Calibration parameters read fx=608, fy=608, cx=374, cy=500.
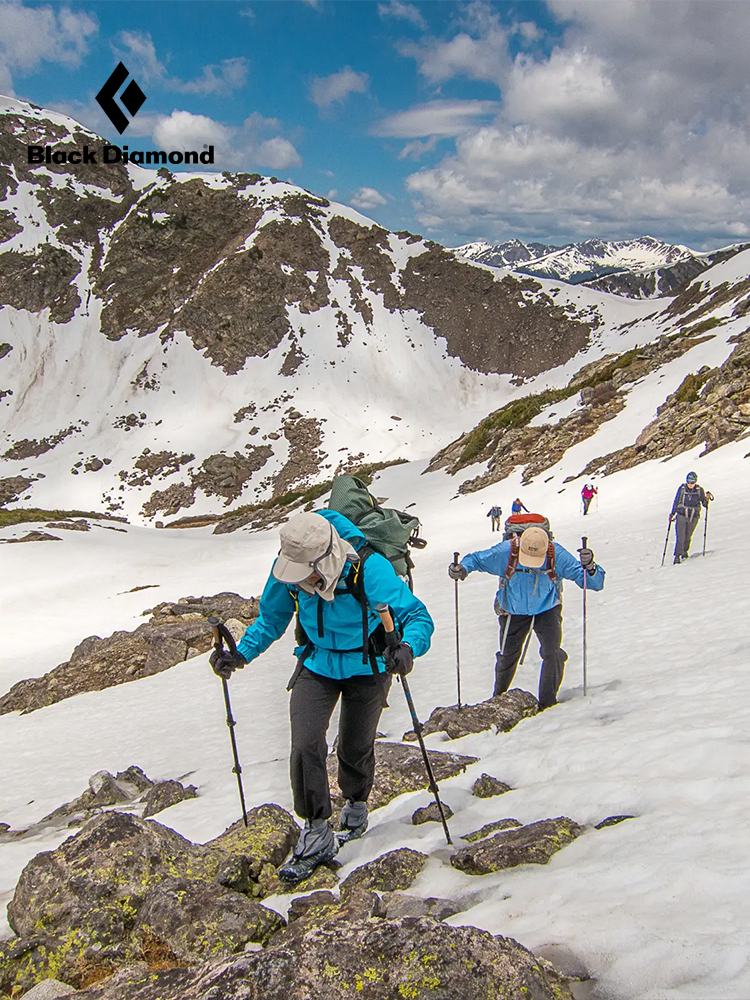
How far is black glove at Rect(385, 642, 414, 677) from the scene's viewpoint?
440 centimetres

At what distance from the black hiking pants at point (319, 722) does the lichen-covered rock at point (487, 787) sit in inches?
59.6

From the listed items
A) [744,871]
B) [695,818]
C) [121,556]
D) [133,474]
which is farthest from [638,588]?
[133,474]

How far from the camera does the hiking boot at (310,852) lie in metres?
4.61

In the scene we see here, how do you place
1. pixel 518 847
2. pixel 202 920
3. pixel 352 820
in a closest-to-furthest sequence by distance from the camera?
pixel 202 920
pixel 518 847
pixel 352 820

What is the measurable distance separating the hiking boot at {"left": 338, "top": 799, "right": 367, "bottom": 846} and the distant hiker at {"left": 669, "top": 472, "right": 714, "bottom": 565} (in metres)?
12.1

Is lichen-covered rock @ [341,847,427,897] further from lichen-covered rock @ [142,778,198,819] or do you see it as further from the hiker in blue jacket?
lichen-covered rock @ [142,778,198,819]

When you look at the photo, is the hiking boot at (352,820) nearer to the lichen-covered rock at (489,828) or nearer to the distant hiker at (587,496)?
the lichen-covered rock at (489,828)

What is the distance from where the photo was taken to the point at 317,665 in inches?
188

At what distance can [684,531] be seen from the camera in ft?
48.4

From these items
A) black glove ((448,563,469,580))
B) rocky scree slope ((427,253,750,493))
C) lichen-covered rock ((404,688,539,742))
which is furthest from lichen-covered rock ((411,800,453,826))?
rocky scree slope ((427,253,750,493))

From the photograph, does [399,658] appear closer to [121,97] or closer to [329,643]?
[329,643]

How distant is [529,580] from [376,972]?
17.2ft

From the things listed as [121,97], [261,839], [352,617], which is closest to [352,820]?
[261,839]

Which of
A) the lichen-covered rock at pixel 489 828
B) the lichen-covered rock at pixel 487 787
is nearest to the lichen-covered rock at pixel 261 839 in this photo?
the lichen-covered rock at pixel 489 828
